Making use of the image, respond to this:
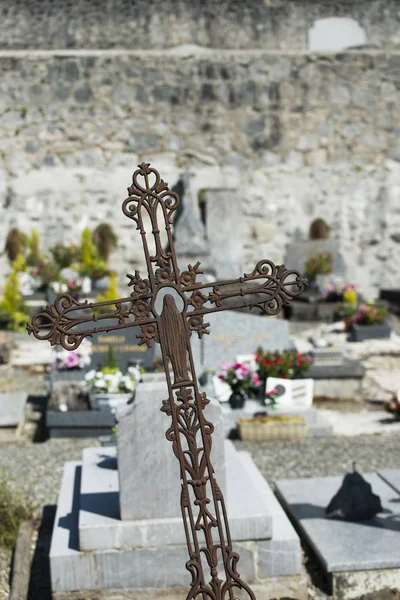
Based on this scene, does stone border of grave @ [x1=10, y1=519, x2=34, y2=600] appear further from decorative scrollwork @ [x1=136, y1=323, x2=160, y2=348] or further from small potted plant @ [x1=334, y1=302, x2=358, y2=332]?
small potted plant @ [x1=334, y1=302, x2=358, y2=332]

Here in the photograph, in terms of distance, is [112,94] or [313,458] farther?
[112,94]

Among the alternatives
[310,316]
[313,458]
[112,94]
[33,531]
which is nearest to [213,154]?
[112,94]

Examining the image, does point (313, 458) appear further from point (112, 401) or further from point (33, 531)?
point (33, 531)

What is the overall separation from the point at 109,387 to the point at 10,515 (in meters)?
2.44

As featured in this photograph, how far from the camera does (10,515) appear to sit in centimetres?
493

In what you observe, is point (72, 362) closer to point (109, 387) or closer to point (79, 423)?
point (109, 387)

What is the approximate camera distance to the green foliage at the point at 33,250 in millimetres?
13680

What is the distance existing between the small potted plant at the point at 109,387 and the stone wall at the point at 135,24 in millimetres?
10042

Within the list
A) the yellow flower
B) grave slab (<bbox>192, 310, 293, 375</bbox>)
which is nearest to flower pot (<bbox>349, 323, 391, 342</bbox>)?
the yellow flower

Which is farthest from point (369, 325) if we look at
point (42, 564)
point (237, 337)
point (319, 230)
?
point (42, 564)

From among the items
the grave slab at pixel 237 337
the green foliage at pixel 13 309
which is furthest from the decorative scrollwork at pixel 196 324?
the green foliage at pixel 13 309

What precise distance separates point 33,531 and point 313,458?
232cm

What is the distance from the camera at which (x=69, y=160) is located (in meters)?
14.5

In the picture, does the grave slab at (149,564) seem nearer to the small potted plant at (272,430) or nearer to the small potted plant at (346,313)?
the small potted plant at (272,430)
